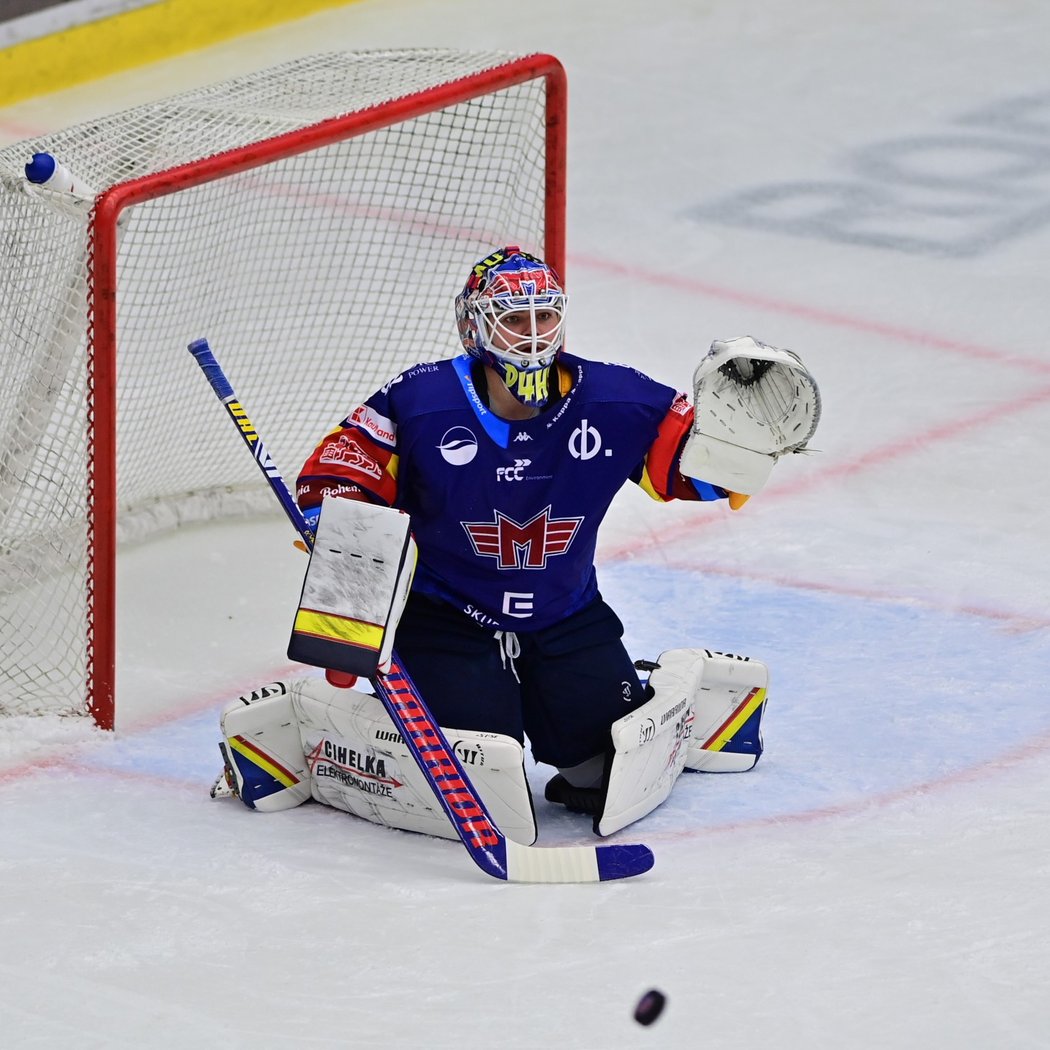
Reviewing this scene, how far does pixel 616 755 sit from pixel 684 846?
0.17 meters

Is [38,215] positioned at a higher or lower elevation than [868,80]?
higher

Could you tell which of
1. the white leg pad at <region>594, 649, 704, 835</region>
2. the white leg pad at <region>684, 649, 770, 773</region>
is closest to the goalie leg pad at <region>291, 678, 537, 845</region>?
the white leg pad at <region>594, 649, 704, 835</region>

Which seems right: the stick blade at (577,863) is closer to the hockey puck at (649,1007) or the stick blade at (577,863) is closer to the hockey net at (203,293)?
the hockey puck at (649,1007)

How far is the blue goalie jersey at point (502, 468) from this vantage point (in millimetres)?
3229

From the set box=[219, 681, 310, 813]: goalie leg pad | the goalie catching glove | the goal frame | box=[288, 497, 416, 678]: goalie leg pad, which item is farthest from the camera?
the goal frame

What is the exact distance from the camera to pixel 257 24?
7621 millimetres

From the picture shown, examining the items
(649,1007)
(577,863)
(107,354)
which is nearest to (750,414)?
(577,863)

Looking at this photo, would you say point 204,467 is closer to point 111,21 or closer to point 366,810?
point 366,810

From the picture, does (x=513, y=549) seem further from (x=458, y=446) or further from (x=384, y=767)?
(x=384, y=767)

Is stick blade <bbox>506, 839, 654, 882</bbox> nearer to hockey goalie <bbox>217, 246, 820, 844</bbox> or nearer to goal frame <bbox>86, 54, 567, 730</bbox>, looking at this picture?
hockey goalie <bbox>217, 246, 820, 844</bbox>

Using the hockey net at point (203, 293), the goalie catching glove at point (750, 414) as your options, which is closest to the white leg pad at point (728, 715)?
the goalie catching glove at point (750, 414)

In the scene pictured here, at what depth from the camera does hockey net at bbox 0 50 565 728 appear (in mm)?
3613

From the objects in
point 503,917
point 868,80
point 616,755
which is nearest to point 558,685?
point 616,755

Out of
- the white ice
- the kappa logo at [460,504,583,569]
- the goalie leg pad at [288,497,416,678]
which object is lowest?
the white ice
